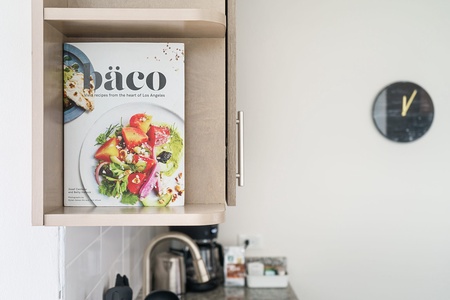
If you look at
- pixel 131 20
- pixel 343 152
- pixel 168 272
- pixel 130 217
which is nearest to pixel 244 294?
pixel 168 272

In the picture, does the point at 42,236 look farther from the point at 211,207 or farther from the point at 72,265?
the point at 211,207

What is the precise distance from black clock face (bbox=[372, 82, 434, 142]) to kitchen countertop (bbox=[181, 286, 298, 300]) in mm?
1057

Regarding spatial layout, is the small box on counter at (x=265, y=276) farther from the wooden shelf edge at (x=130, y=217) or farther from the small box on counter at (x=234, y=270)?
the wooden shelf edge at (x=130, y=217)

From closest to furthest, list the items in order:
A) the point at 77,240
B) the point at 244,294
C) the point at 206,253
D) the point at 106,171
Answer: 1. the point at 106,171
2. the point at 77,240
3. the point at 244,294
4. the point at 206,253

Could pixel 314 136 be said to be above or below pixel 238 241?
above

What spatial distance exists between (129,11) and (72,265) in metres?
0.64

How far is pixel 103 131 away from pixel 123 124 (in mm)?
43

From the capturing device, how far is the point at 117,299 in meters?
1.43

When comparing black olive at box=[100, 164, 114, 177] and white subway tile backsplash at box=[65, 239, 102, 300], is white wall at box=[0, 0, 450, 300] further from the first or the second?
black olive at box=[100, 164, 114, 177]

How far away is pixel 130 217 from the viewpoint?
901 mm

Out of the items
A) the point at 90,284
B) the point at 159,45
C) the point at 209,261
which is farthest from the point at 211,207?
the point at 209,261

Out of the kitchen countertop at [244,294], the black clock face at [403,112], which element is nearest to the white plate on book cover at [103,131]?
the kitchen countertop at [244,294]

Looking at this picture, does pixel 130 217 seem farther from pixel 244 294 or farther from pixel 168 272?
pixel 244 294

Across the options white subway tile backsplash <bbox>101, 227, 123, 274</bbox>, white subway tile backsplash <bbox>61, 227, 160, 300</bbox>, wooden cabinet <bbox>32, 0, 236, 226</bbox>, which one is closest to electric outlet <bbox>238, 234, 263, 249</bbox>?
white subway tile backsplash <bbox>61, 227, 160, 300</bbox>
